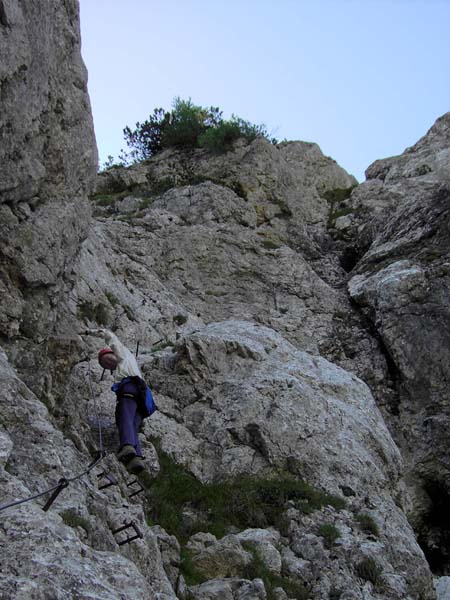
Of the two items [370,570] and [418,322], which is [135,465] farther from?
[418,322]

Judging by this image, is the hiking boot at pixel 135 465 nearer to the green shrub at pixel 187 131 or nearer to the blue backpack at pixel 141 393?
the blue backpack at pixel 141 393

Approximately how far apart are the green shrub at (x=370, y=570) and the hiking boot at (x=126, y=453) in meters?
3.57

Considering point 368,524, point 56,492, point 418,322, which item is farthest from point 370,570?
point 418,322

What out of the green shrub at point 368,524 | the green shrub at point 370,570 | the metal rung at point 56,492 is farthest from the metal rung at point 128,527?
the green shrub at point 368,524

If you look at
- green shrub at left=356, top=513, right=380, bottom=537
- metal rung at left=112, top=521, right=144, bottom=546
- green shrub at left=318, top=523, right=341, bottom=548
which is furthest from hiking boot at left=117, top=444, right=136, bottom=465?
green shrub at left=356, top=513, right=380, bottom=537

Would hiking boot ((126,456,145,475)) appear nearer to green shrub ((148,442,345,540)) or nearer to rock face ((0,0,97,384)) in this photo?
green shrub ((148,442,345,540))

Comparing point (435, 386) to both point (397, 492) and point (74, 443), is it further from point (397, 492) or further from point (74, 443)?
point (74, 443)

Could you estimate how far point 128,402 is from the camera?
11.2m

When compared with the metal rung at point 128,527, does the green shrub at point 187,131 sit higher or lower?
higher

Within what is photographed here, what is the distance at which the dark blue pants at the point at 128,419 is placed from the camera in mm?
10672

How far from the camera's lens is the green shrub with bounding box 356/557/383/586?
1020 cm

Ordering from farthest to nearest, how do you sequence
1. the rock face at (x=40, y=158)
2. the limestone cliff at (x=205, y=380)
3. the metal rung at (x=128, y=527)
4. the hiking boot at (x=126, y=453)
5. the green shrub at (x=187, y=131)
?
1. the green shrub at (x=187, y=131)
2. the rock face at (x=40, y=158)
3. the hiking boot at (x=126, y=453)
4. the limestone cliff at (x=205, y=380)
5. the metal rung at (x=128, y=527)

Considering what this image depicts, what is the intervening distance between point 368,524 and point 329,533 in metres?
0.93

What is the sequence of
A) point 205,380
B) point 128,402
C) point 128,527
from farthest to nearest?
point 205,380
point 128,402
point 128,527
